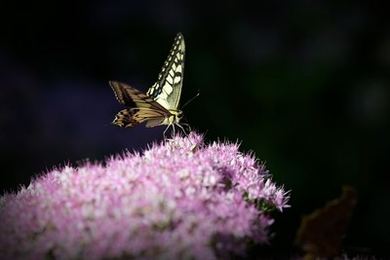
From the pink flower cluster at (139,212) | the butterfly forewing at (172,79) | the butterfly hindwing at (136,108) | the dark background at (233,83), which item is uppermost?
the dark background at (233,83)

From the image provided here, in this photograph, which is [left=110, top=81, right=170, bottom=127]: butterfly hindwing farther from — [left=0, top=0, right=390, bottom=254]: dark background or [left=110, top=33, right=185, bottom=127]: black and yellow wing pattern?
[left=0, top=0, right=390, bottom=254]: dark background

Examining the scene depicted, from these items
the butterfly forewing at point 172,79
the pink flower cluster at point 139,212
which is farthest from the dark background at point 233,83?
the pink flower cluster at point 139,212

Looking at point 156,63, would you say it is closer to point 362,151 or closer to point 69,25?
point 69,25

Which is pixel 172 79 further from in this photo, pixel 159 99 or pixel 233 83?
pixel 233 83

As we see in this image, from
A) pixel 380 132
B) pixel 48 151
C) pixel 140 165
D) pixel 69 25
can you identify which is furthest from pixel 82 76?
pixel 140 165

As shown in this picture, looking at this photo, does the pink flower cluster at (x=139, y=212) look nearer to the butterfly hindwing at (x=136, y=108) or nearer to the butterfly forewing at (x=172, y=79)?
the butterfly hindwing at (x=136, y=108)

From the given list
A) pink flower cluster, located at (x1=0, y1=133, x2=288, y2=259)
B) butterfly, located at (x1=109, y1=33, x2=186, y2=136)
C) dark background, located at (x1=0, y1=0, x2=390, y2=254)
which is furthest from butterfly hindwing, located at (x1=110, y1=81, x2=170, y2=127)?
dark background, located at (x1=0, y1=0, x2=390, y2=254)
